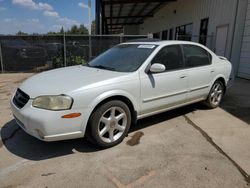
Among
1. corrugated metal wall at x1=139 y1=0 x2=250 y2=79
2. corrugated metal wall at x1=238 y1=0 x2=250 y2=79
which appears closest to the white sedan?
corrugated metal wall at x1=238 y1=0 x2=250 y2=79

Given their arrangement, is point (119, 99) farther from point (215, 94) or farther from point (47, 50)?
point (47, 50)

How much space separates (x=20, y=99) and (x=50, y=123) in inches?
30.4

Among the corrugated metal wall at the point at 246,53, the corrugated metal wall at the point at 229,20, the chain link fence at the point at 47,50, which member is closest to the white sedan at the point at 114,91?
the corrugated metal wall at the point at 246,53

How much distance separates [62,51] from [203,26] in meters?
8.46

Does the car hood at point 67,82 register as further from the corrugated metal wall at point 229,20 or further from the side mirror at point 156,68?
the corrugated metal wall at point 229,20

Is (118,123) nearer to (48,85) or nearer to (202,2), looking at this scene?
(48,85)

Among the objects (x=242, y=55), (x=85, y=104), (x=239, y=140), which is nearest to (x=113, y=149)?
(x=85, y=104)

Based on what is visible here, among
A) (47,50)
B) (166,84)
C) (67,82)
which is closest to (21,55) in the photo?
(47,50)

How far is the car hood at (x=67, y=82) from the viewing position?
298 cm

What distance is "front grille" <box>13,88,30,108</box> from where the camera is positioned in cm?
309

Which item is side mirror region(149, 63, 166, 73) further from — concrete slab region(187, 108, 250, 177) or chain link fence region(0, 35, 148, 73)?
chain link fence region(0, 35, 148, 73)

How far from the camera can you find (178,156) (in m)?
3.14

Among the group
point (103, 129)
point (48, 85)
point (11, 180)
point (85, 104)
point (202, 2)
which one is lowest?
point (11, 180)

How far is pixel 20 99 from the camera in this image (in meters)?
3.22
